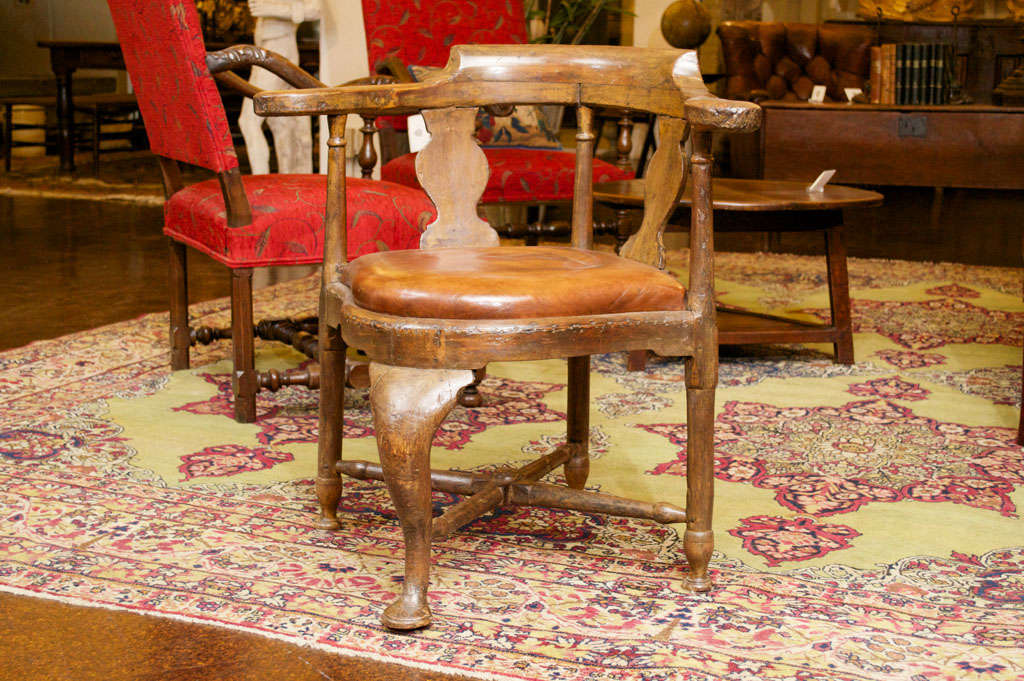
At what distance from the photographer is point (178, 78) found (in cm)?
277

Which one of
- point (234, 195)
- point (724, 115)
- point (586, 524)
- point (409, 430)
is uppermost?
point (724, 115)

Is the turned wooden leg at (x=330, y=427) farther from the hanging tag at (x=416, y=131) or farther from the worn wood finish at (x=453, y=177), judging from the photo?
the hanging tag at (x=416, y=131)

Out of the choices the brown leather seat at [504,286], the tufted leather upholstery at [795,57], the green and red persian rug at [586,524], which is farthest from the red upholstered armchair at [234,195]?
the tufted leather upholstery at [795,57]

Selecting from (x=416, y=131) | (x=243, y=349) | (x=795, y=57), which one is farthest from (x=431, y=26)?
(x=795, y=57)

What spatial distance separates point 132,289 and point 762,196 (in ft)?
8.19

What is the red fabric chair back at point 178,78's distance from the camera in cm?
271

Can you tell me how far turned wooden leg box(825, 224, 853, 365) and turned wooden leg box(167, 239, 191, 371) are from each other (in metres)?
1.82

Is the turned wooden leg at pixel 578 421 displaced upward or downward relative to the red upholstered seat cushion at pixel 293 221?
downward

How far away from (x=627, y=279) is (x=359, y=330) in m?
0.40

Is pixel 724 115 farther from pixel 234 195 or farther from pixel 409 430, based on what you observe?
pixel 234 195

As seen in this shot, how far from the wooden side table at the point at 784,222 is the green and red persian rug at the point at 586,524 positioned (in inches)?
4.0

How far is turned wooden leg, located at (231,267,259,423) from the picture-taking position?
2.84m

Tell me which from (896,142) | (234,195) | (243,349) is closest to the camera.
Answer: (234,195)

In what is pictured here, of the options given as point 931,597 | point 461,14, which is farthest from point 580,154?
point 461,14
